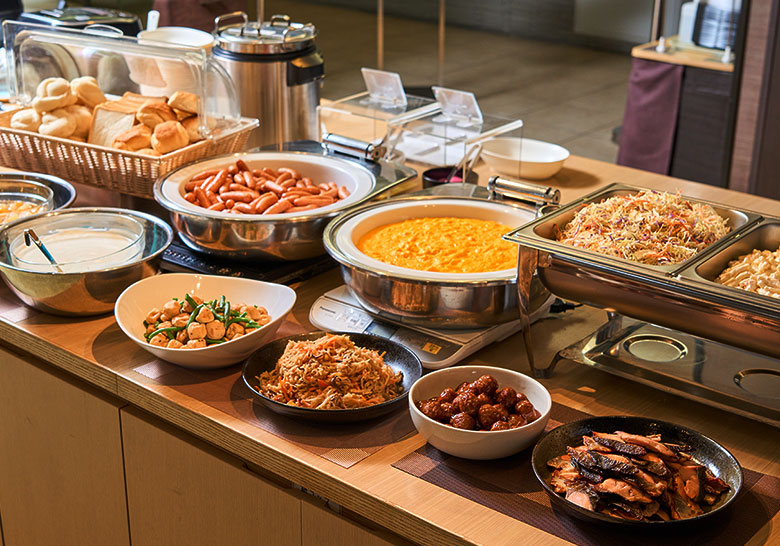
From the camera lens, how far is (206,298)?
1430 millimetres

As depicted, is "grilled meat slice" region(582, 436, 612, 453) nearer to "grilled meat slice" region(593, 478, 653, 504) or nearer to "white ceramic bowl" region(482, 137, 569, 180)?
"grilled meat slice" region(593, 478, 653, 504)

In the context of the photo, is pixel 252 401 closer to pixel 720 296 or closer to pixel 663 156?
pixel 720 296

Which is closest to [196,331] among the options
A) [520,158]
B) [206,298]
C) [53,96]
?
[206,298]

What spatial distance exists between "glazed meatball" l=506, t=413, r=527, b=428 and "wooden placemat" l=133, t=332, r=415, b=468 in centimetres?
15

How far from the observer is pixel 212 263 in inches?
62.6

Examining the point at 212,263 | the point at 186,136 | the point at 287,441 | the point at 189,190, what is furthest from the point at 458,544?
the point at 186,136

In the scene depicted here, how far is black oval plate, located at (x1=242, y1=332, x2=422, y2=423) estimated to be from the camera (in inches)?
44.7

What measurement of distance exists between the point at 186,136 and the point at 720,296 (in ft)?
3.89

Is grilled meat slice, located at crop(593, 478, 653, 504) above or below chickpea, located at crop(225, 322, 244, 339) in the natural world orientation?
below

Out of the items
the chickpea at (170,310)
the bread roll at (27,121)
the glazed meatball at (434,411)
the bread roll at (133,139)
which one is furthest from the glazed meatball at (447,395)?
the bread roll at (27,121)

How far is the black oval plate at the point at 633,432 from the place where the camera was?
963 mm

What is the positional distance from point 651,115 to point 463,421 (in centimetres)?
306

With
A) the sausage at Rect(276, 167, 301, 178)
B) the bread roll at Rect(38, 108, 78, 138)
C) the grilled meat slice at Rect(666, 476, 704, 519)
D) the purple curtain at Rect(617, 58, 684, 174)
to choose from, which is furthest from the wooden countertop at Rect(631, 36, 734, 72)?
the grilled meat slice at Rect(666, 476, 704, 519)

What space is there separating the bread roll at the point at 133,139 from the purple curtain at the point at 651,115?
257 cm
